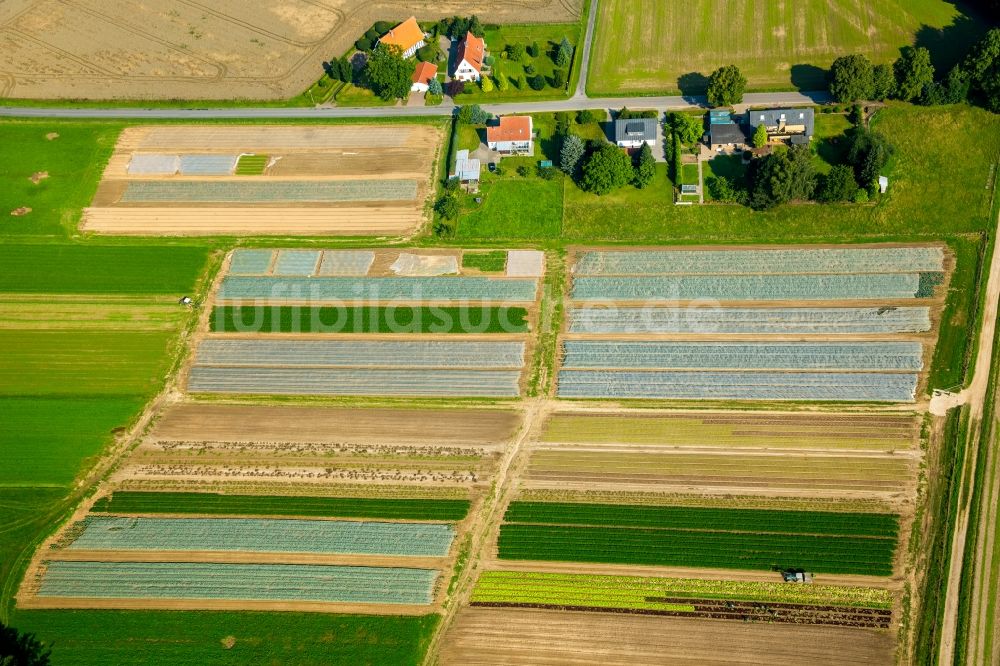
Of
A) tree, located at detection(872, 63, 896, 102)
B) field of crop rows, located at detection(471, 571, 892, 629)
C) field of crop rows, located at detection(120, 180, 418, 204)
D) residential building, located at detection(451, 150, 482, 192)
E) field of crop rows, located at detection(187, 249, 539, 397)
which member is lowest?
field of crop rows, located at detection(471, 571, 892, 629)

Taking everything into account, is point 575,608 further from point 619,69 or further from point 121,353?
point 619,69

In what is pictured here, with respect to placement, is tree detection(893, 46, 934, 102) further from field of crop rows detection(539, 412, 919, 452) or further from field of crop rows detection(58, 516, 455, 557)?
field of crop rows detection(58, 516, 455, 557)

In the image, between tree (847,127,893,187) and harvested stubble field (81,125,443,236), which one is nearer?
→ tree (847,127,893,187)

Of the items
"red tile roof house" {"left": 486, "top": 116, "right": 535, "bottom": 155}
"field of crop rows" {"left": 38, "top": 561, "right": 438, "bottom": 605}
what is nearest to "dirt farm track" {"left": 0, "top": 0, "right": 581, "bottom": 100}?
"red tile roof house" {"left": 486, "top": 116, "right": 535, "bottom": 155}

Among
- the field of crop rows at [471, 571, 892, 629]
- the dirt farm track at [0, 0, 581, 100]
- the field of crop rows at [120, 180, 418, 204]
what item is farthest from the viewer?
the dirt farm track at [0, 0, 581, 100]

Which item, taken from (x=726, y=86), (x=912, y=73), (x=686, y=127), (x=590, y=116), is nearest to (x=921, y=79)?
(x=912, y=73)

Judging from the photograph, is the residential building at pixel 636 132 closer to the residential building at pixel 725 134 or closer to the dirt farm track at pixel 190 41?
the residential building at pixel 725 134

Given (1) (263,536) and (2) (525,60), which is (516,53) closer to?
(2) (525,60)

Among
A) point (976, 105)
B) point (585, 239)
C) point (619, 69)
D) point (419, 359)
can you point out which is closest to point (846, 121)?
point (976, 105)
